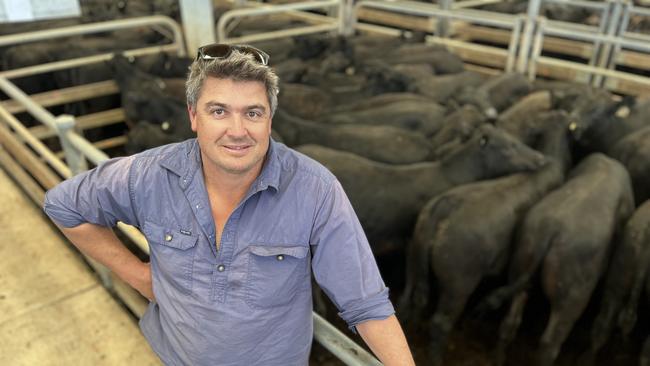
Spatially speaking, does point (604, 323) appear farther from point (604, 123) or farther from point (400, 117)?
point (400, 117)

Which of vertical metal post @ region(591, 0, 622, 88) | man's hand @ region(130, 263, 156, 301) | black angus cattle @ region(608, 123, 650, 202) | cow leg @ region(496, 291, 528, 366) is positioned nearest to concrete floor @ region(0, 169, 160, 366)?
man's hand @ region(130, 263, 156, 301)

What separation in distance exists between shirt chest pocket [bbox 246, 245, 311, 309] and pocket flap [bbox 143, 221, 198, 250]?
8.2 inches

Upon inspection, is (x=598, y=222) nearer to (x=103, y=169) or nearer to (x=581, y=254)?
(x=581, y=254)

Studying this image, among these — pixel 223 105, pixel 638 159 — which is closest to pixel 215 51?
pixel 223 105

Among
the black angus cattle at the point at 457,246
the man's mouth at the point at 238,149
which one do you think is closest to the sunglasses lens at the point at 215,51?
the man's mouth at the point at 238,149

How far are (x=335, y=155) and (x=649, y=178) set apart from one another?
270cm

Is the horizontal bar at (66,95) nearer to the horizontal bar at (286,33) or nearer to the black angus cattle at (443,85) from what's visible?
the horizontal bar at (286,33)

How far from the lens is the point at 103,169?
1922mm

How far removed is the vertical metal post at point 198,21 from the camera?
5938 millimetres

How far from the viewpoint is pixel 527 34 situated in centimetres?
679

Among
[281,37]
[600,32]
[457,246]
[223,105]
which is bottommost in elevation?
[457,246]

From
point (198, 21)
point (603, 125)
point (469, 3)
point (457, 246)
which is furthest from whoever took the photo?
point (469, 3)

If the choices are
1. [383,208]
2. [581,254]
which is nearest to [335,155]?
[383,208]

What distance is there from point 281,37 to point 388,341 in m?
7.42
